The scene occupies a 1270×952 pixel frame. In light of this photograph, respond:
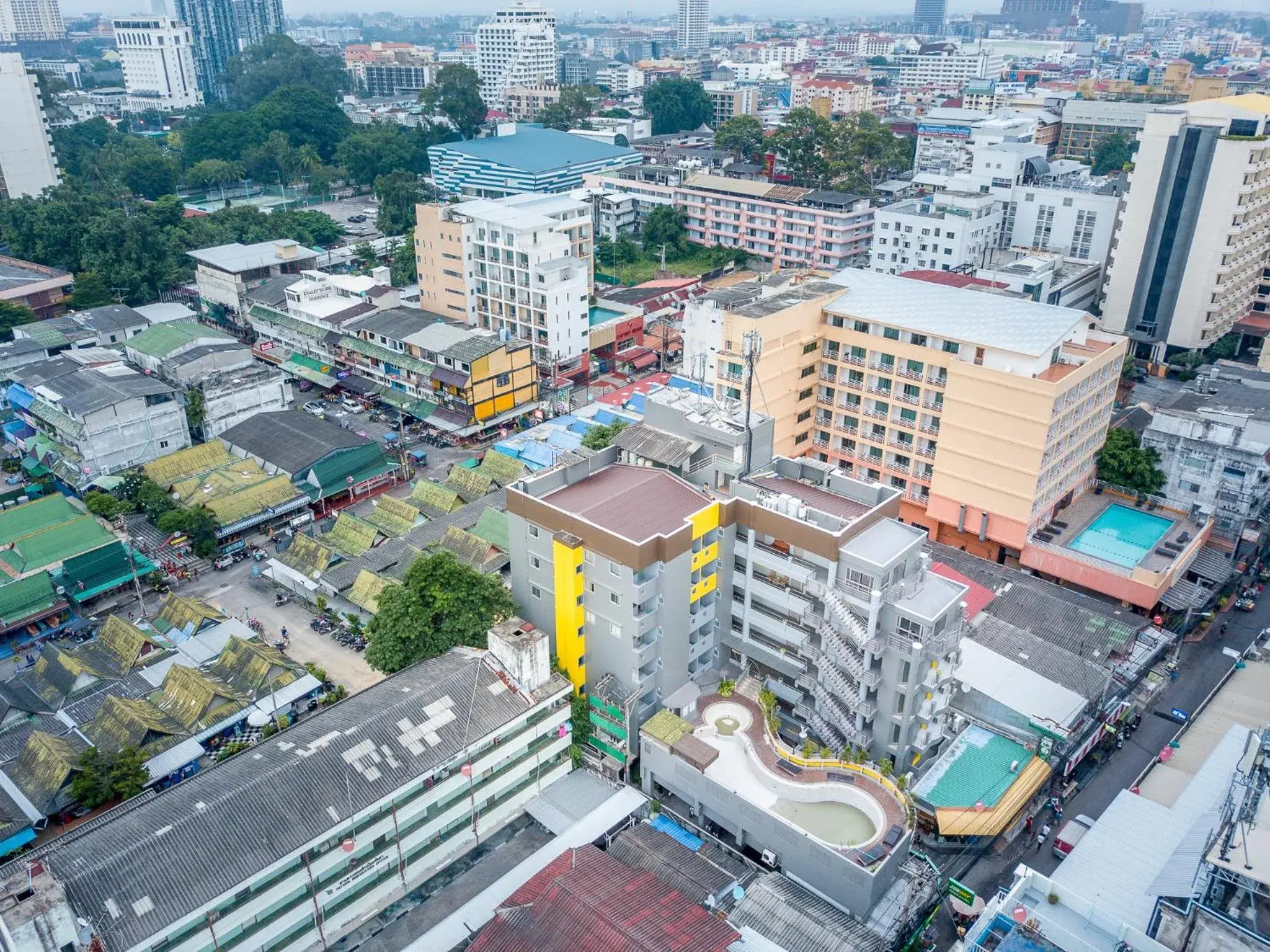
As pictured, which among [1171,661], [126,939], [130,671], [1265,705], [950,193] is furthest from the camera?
[950,193]

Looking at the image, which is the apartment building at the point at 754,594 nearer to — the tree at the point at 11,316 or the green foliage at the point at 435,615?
the green foliage at the point at 435,615

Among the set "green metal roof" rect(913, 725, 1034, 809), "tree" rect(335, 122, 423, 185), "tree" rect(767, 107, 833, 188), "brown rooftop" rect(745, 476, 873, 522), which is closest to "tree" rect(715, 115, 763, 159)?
"tree" rect(767, 107, 833, 188)

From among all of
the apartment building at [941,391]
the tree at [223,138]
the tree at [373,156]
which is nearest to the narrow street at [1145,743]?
the apartment building at [941,391]

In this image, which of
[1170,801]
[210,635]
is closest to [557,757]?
[210,635]

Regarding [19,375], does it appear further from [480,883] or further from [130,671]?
[480,883]

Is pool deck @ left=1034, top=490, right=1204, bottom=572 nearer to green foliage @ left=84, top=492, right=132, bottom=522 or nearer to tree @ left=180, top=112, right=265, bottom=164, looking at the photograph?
green foliage @ left=84, top=492, right=132, bottom=522
